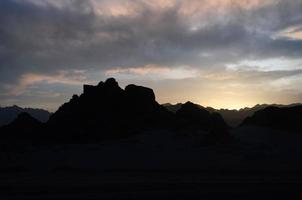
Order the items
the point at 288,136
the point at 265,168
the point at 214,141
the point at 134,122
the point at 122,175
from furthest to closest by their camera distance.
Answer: the point at 134,122 → the point at 288,136 → the point at 214,141 → the point at 265,168 → the point at 122,175

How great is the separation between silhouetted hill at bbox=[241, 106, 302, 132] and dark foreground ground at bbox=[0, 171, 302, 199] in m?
21.5

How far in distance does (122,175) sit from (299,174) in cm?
1084

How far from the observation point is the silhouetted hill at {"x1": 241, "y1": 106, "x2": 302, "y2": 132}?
171 ft

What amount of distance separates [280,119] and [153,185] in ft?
102

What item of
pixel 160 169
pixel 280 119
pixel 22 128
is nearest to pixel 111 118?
pixel 22 128

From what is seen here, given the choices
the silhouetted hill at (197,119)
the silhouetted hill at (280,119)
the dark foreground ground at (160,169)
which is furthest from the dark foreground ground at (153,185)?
the silhouetted hill at (197,119)

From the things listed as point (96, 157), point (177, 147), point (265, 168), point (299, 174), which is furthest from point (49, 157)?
point (299, 174)

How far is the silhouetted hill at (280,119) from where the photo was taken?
52.2 metres

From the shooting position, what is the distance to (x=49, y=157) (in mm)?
43906

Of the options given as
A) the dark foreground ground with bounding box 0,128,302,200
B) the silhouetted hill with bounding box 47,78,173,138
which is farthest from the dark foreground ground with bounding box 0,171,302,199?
the silhouetted hill with bounding box 47,78,173,138

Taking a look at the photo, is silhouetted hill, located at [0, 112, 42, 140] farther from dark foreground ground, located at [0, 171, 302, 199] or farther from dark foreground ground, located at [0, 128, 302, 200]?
dark foreground ground, located at [0, 171, 302, 199]

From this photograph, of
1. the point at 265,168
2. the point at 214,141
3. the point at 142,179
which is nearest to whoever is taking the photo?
the point at 142,179

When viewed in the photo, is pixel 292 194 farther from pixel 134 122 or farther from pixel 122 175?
pixel 134 122

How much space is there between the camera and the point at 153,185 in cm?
2573
